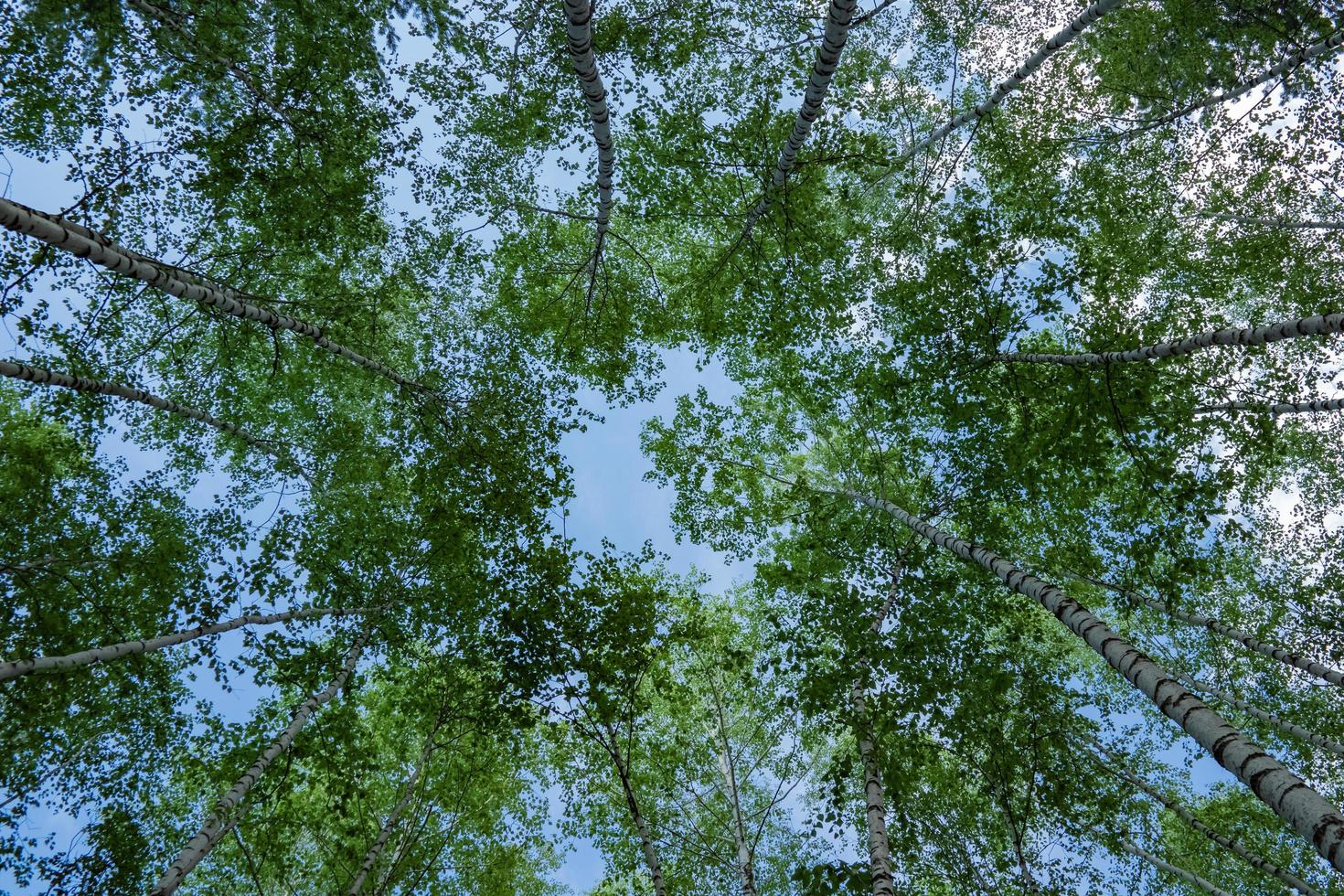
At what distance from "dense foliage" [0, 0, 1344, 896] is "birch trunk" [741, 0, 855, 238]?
0.05 meters

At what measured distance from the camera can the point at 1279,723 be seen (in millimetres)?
10547

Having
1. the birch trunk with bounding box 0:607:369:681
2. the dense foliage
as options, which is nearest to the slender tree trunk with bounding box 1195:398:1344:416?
the dense foliage

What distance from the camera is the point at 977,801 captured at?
1058cm

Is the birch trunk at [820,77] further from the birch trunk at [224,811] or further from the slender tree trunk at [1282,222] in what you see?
the slender tree trunk at [1282,222]

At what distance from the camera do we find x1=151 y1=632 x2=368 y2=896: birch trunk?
6047 mm

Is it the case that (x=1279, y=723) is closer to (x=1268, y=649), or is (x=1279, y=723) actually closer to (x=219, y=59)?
(x=1268, y=649)

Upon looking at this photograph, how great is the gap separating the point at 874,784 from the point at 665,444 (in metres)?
9.27

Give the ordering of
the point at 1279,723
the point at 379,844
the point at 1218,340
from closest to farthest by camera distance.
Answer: the point at 1218,340 < the point at 379,844 < the point at 1279,723

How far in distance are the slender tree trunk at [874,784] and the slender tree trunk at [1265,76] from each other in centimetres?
1081

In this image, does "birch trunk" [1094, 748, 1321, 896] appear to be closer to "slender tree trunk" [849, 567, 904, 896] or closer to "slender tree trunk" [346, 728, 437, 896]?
"slender tree trunk" [849, 567, 904, 896]

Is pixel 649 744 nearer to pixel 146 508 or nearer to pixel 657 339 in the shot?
pixel 657 339

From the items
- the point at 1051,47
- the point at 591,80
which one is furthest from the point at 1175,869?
the point at 591,80

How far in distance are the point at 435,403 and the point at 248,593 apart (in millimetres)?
3608

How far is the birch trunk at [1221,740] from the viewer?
11.1ft
